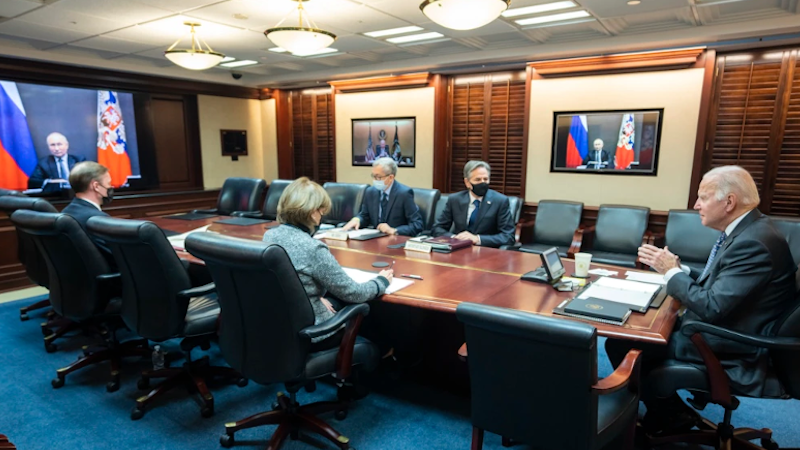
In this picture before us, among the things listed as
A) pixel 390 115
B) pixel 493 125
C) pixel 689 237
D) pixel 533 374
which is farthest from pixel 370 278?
pixel 390 115

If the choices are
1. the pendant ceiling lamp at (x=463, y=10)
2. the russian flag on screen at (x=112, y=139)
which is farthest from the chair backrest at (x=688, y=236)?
the russian flag on screen at (x=112, y=139)

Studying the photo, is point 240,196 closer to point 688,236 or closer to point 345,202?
point 345,202

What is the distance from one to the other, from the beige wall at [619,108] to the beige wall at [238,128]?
4.35m

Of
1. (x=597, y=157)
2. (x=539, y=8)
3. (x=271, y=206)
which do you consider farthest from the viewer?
(x=271, y=206)

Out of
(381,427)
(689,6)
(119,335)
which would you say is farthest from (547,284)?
(119,335)

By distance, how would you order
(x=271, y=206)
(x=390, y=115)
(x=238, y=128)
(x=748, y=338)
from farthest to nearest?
(x=238, y=128) < (x=390, y=115) < (x=271, y=206) < (x=748, y=338)

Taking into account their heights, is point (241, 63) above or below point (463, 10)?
above

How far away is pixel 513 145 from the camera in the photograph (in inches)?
205

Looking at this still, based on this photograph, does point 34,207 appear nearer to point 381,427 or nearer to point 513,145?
point 381,427

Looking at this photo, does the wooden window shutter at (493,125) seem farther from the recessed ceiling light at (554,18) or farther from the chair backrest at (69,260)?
the chair backrest at (69,260)

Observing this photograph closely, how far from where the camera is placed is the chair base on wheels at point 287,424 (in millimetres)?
2010

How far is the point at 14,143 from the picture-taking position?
489cm

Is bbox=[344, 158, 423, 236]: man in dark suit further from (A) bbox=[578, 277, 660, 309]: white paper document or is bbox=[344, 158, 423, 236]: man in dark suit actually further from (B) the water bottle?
(A) bbox=[578, 277, 660, 309]: white paper document

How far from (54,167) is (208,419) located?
14.8 ft
